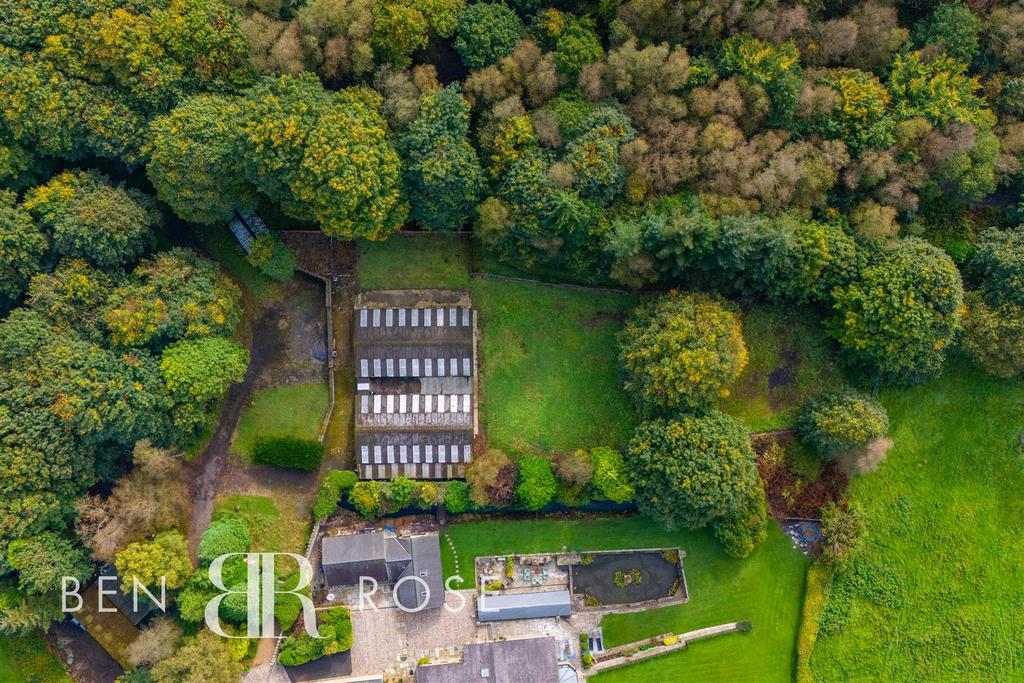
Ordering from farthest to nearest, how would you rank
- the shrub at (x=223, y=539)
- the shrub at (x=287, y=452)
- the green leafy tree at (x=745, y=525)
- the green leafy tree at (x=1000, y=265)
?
the shrub at (x=287, y=452) < the green leafy tree at (x=745, y=525) < the shrub at (x=223, y=539) < the green leafy tree at (x=1000, y=265)

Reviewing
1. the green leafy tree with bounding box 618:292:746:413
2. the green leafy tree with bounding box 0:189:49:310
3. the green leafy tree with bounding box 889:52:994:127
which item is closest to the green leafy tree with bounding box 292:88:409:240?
the green leafy tree with bounding box 0:189:49:310

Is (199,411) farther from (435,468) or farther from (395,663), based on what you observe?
(395,663)

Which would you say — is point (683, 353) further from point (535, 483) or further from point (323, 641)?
point (323, 641)

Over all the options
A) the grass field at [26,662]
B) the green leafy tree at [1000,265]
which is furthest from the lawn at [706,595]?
the grass field at [26,662]

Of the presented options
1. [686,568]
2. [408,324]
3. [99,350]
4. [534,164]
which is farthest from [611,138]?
[99,350]

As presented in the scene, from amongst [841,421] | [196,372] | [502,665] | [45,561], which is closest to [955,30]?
[841,421]

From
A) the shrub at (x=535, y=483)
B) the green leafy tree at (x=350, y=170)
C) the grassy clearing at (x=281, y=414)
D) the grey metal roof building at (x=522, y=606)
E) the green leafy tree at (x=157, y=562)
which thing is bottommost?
the grey metal roof building at (x=522, y=606)

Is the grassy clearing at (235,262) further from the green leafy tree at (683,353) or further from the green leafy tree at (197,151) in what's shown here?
the green leafy tree at (683,353)
